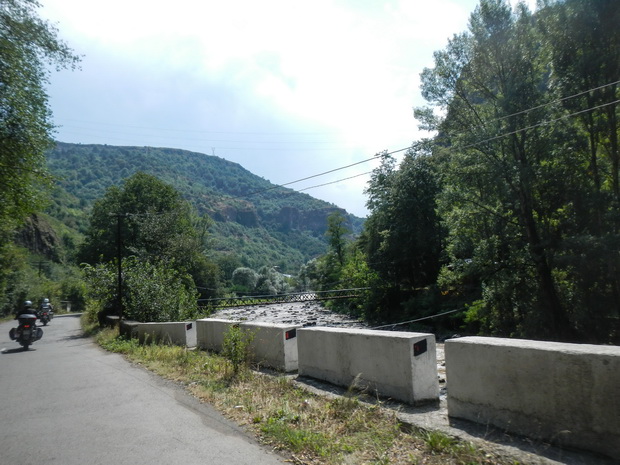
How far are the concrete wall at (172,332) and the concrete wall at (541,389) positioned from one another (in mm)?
10232

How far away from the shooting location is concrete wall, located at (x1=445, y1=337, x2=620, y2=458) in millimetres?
3637

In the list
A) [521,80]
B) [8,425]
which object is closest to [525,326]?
[521,80]

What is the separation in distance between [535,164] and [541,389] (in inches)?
724

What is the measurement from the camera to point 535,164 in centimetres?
2006

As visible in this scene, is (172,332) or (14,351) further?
(14,351)

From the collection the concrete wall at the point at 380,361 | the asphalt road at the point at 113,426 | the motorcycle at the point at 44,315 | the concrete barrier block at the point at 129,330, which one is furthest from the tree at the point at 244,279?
the concrete wall at the point at 380,361

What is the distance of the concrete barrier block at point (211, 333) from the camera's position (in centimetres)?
1162

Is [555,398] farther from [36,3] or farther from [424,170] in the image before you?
[424,170]

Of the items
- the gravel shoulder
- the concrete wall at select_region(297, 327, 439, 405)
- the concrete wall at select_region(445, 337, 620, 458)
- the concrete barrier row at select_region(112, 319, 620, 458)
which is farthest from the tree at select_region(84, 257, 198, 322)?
the concrete wall at select_region(445, 337, 620, 458)

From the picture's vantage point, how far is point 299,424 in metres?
5.46

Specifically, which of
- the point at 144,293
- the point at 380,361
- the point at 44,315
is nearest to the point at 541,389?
the point at 380,361

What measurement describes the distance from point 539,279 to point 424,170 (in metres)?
17.9

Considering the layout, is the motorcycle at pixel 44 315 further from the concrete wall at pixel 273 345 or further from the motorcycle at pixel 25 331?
the concrete wall at pixel 273 345

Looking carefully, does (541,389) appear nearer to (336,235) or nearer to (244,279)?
(336,235)
